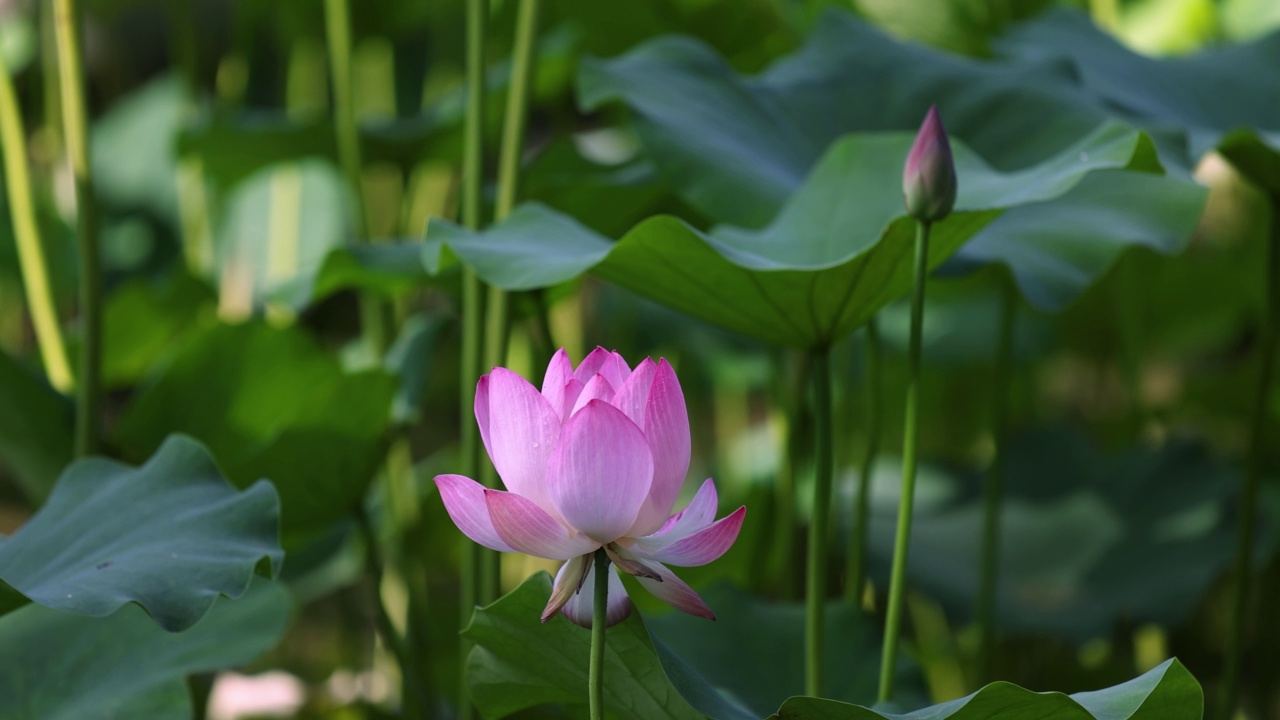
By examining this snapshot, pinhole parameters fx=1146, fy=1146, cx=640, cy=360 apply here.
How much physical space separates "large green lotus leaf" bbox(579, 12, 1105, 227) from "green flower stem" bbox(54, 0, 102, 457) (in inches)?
13.6

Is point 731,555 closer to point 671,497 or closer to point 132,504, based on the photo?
point 132,504

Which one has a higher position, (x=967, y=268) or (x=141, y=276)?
(x=967, y=268)

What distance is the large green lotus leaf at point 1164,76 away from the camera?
907 mm

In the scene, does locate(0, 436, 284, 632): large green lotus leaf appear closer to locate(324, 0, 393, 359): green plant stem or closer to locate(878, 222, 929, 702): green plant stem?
locate(878, 222, 929, 702): green plant stem

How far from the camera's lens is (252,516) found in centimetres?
58

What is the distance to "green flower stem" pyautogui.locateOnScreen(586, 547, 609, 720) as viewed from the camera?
397 millimetres

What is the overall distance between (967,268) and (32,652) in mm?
606

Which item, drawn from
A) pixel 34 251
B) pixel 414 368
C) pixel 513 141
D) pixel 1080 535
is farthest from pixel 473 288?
pixel 1080 535

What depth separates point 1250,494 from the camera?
79 cm

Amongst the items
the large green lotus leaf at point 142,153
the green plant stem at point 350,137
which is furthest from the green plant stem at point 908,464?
the large green lotus leaf at point 142,153

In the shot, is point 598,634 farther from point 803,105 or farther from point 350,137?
point 350,137

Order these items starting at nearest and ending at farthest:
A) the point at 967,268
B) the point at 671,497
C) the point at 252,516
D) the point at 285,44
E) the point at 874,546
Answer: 1. the point at 671,497
2. the point at 252,516
3. the point at 967,268
4. the point at 874,546
5. the point at 285,44

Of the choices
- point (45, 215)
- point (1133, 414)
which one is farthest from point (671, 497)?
point (45, 215)

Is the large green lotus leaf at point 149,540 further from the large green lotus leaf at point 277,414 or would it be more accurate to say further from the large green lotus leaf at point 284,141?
the large green lotus leaf at point 284,141
